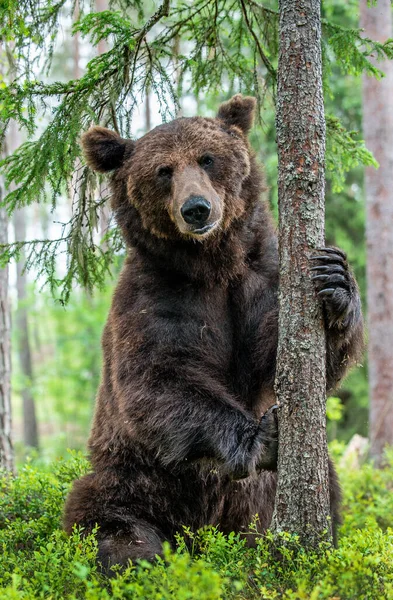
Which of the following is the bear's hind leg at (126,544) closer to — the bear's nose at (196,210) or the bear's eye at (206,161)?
the bear's nose at (196,210)

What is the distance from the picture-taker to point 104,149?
5.45m

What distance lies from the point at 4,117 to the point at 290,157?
219 centimetres

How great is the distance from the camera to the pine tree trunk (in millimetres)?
7359

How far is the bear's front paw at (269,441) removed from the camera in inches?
174

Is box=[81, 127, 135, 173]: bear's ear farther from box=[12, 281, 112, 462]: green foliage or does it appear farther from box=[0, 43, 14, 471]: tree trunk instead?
box=[12, 281, 112, 462]: green foliage

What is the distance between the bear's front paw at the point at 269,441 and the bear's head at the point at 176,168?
1392mm

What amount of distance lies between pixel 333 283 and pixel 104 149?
227 centimetres

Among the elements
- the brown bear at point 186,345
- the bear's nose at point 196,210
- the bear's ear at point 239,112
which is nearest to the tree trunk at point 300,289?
the brown bear at point 186,345

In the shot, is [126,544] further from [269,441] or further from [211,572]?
[211,572]

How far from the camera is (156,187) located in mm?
5273

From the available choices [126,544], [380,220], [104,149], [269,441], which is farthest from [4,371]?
[380,220]

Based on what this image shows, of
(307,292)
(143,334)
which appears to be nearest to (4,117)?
(143,334)

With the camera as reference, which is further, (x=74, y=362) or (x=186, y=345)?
(x=74, y=362)

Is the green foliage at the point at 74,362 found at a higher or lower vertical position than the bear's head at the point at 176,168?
lower
